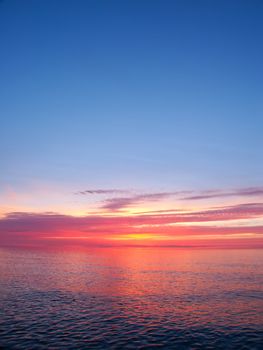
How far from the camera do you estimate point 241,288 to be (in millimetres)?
66188

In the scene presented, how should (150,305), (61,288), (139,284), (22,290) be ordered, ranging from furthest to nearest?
(139,284)
(61,288)
(22,290)
(150,305)

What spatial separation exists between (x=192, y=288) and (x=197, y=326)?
29.0 m

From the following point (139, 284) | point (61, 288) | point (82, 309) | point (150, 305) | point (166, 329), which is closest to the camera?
point (166, 329)


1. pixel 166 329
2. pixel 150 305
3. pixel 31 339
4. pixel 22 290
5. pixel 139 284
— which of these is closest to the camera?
pixel 31 339

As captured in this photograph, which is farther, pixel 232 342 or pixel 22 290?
pixel 22 290

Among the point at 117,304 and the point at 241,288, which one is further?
the point at 241,288

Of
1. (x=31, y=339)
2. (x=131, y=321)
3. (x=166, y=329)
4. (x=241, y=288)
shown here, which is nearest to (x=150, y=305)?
(x=131, y=321)

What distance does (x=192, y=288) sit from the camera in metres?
65.9

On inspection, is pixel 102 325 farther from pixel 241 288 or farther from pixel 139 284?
pixel 241 288

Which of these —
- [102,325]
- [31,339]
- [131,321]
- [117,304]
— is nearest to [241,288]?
[117,304]

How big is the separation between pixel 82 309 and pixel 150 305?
38.0 ft

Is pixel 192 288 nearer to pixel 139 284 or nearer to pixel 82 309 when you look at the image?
pixel 139 284

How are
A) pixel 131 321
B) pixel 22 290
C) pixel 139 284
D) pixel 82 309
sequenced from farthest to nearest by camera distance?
pixel 139 284
pixel 22 290
pixel 82 309
pixel 131 321

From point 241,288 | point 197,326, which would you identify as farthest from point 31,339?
point 241,288
